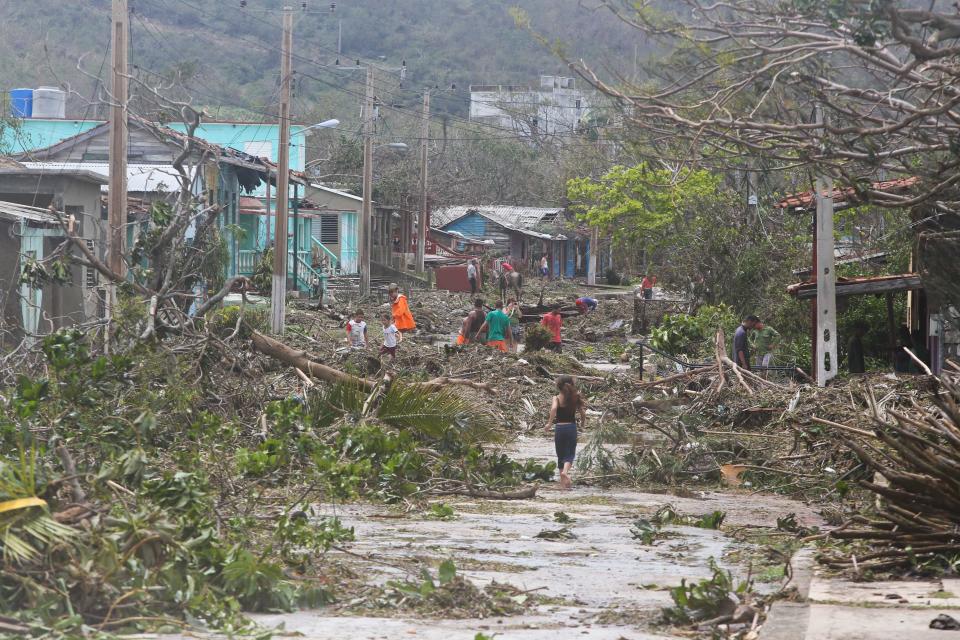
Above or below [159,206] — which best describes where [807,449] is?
below

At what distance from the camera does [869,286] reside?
724 inches

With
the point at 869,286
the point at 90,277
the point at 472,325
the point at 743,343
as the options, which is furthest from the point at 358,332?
the point at 869,286

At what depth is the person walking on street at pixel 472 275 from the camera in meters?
48.6

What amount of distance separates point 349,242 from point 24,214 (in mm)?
39836

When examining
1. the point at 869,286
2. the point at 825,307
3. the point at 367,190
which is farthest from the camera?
the point at 367,190

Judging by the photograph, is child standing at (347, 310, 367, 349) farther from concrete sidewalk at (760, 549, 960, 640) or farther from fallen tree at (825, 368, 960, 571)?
concrete sidewalk at (760, 549, 960, 640)

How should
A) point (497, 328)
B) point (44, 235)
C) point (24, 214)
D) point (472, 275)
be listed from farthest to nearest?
point (472, 275) → point (497, 328) → point (44, 235) → point (24, 214)

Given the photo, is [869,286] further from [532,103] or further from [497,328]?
[532,103]

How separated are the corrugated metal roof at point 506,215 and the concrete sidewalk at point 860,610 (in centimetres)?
6394

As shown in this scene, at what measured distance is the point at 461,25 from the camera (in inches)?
4744

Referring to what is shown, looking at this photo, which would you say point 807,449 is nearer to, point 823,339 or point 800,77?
point 800,77

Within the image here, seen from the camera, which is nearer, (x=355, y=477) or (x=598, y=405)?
(x=355, y=477)

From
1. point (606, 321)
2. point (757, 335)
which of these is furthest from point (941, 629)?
point (606, 321)

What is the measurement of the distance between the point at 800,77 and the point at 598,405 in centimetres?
947
